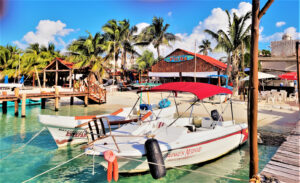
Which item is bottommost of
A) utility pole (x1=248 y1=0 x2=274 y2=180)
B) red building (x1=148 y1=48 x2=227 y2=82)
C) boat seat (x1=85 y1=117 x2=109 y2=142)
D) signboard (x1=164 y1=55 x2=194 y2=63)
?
boat seat (x1=85 y1=117 x2=109 y2=142)

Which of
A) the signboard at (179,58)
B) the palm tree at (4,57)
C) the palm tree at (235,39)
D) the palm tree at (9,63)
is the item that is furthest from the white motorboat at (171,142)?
the palm tree at (4,57)

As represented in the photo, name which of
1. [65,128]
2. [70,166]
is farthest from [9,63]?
[70,166]

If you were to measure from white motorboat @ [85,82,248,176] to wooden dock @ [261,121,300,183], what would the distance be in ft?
6.27

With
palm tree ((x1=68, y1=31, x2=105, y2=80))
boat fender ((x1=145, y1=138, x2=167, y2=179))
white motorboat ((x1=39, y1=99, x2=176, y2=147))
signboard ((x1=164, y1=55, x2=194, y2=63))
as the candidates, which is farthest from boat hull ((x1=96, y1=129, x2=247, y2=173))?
palm tree ((x1=68, y1=31, x2=105, y2=80))

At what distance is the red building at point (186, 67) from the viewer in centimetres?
3200

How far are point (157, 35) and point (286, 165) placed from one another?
42459 millimetres

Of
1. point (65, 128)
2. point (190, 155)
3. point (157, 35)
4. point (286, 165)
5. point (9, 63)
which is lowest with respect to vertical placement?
point (190, 155)

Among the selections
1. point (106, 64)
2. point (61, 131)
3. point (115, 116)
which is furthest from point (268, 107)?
point (106, 64)

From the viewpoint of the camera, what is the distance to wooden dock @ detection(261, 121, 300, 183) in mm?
5166

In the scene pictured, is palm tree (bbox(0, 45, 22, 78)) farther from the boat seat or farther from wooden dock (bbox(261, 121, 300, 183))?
wooden dock (bbox(261, 121, 300, 183))

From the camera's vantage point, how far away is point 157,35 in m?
45.8

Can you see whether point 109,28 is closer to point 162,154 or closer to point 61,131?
point 61,131

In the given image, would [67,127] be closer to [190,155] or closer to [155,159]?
[155,159]

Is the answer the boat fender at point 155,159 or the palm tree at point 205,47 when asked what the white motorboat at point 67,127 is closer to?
the boat fender at point 155,159
